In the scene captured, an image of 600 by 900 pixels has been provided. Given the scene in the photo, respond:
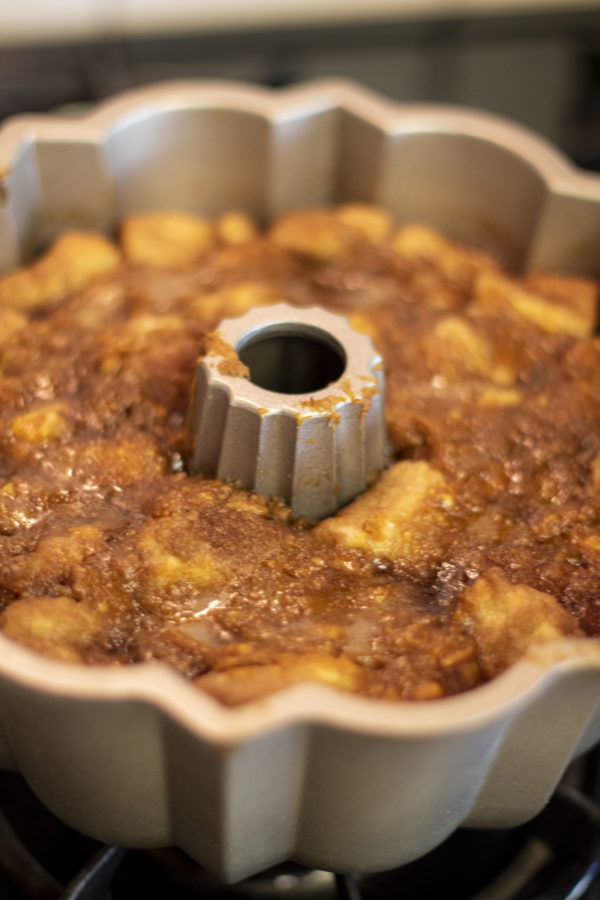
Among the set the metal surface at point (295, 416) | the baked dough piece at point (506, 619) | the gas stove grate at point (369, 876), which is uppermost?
the metal surface at point (295, 416)

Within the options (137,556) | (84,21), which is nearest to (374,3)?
(84,21)

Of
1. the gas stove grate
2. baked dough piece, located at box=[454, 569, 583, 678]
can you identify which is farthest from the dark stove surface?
baked dough piece, located at box=[454, 569, 583, 678]

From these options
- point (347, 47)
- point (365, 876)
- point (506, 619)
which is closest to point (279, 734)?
point (506, 619)

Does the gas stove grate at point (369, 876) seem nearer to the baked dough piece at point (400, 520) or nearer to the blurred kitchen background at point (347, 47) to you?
the baked dough piece at point (400, 520)

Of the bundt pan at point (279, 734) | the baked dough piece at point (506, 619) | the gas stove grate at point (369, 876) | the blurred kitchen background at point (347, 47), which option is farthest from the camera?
the blurred kitchen background at point (347, 47)

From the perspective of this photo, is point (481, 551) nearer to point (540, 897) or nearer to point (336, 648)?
point (336, 648)

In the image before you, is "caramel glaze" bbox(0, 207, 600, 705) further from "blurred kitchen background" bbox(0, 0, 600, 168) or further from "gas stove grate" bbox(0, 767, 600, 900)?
"blurred kitchen background" bbox(0, 0, 600, 168)

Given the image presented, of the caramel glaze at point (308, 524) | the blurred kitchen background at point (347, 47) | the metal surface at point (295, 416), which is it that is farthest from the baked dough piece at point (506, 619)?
the blurred kitchen background at point (347, 47)
